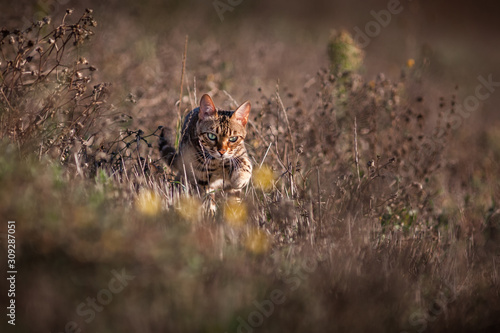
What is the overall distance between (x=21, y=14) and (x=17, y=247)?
13.5 feet

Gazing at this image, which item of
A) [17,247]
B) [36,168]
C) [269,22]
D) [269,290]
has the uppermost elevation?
[269,22]

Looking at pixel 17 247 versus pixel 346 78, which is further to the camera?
pixel 346 78

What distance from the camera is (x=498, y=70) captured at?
54.8 feet

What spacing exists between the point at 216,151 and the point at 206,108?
0.38 meters

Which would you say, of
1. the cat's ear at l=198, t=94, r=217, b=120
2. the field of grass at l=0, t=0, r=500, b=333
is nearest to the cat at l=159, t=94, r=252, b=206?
the cat's ear at l=198, t=94, r=217, b=120

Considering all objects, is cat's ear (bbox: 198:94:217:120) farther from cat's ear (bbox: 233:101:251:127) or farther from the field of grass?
the field of grass

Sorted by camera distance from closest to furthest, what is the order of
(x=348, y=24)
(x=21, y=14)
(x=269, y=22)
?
(x=21, y=14)
(x=269, y=22)
(x=348, y=24)

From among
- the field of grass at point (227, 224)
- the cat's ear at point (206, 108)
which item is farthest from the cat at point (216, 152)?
the field of grass at point (227, 224)

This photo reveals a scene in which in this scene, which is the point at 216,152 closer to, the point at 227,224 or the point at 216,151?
the point at 216,151

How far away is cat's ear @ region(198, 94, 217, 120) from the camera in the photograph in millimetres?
4297

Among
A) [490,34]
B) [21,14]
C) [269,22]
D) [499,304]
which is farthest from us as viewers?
[490,34]

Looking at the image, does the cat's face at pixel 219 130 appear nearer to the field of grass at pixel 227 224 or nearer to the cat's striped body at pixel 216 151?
the cat's striped body at pixel 216 151

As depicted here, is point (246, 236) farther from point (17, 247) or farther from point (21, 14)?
point (21, 14)

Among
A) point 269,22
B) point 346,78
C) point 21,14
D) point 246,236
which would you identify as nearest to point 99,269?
point 246,236
